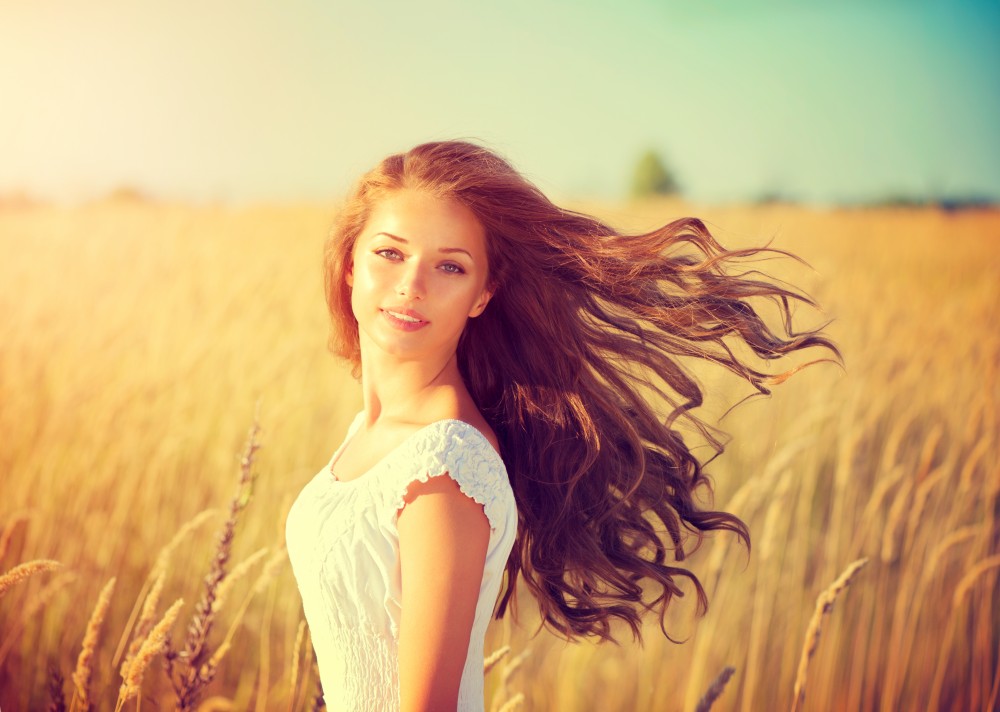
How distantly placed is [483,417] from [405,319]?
0.36 meters

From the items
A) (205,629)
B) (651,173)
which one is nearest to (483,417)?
(205,629)

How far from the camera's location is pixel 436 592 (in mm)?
1321

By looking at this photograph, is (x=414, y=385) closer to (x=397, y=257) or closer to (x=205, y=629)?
(x=397, y=257)

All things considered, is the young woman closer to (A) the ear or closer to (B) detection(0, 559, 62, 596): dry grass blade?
(A) the ear

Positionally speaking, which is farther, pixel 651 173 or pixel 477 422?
pixel 651 173

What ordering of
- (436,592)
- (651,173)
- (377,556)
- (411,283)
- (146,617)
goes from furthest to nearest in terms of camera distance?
(651,173) < (146,617) < (411,283) < (377,556) < (436,592)

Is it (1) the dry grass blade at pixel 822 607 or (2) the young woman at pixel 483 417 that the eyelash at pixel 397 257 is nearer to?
(2) the young woman at pixel 483 417

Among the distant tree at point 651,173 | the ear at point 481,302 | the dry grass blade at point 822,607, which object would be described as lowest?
the dry grass blade at point 822,607

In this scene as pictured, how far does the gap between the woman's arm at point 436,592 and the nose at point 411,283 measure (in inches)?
13.9

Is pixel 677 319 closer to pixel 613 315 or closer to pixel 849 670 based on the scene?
pixel 613 315

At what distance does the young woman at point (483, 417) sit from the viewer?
1386 millimetres

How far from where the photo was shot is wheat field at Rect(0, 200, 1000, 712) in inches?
Result: 108

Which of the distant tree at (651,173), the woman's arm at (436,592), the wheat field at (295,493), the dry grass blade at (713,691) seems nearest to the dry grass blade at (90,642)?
the wheat field at (295,493)

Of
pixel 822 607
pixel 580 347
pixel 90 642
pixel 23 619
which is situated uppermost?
pixel 580 347
